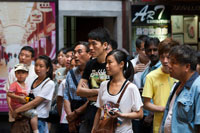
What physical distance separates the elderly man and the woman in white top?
3.20 metres

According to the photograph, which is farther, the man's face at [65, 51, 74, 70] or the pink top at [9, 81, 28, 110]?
the man's face at [65, 51, 74, 70]

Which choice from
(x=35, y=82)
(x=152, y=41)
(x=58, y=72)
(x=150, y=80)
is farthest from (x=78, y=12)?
(x=150, y=80)

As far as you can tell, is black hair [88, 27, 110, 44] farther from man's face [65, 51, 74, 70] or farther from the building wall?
the building wall

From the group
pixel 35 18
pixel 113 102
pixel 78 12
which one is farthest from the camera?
pixel 78 12

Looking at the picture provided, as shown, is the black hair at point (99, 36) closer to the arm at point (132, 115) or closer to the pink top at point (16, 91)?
the arm at point (132, 115)

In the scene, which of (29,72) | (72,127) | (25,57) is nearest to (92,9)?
(25,57)

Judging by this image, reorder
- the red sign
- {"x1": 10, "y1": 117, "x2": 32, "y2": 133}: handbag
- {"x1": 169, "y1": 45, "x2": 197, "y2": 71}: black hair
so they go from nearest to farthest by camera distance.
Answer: {"x1": 169, "y1": 45, "x2": 197, "y2": 71}: black hair < {"x1": 10, "y1": 117, "x2": 32, "y2": 133}: handbag < the red sign

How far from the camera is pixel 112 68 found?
573 cm

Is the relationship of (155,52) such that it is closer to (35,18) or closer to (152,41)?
(152,41)

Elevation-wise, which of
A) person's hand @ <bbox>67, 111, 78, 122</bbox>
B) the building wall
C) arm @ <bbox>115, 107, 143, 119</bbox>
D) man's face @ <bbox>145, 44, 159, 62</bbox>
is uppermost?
the building wall

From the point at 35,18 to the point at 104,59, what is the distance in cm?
766

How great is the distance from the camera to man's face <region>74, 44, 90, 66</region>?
723 cm

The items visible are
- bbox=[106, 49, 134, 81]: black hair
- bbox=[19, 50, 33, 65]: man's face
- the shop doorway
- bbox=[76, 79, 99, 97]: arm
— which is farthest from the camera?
the shop doorway

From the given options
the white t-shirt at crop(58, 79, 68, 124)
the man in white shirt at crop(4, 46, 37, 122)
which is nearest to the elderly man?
the white t-shirt at crop(58, 79, 68, 124)
